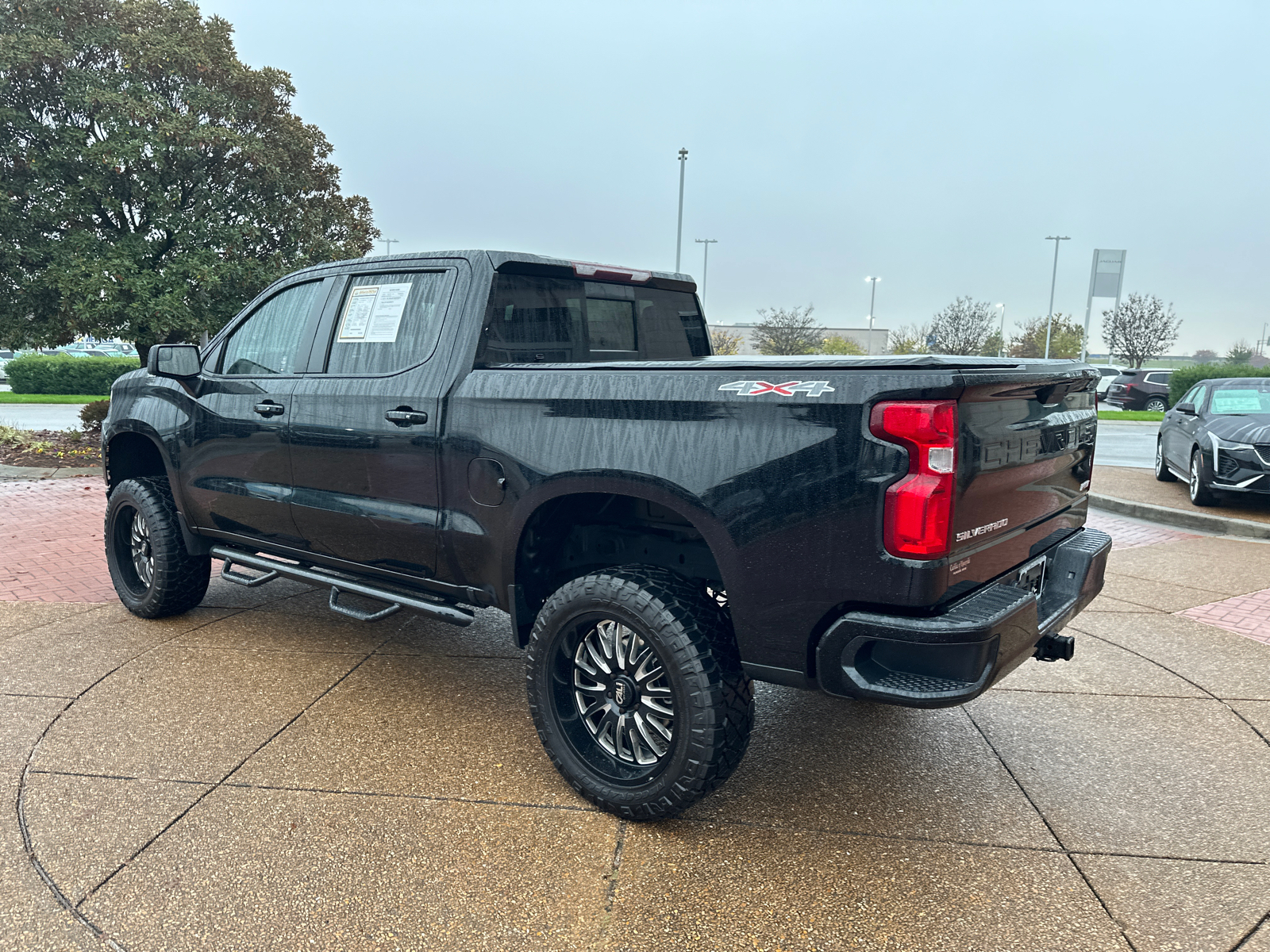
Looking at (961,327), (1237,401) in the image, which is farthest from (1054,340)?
(1237,401)

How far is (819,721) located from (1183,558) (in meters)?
4.92

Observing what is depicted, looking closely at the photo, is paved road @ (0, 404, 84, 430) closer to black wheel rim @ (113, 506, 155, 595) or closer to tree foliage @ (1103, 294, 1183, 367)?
black wheel rim @ (113, 506, 155, 595)

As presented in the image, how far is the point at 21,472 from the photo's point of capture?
11.4 m

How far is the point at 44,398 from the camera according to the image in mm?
27328

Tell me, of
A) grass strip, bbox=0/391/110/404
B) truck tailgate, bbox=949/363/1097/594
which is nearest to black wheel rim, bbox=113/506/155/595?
truck tailgate, bbox=949/363/1097/594

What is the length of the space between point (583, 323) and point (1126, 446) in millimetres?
17102

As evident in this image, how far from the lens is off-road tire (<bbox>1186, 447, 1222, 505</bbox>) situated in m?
9.10

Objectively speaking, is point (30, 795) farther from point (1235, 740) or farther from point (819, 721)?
point (1235, 740)

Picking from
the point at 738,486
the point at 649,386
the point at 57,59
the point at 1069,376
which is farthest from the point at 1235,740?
the point at 57,59

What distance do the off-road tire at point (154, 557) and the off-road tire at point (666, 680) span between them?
276 centimetres

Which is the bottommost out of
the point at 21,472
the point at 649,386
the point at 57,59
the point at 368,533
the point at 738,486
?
the point at 21,472

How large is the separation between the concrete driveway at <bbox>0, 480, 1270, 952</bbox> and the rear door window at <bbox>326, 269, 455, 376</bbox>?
153 centimetres

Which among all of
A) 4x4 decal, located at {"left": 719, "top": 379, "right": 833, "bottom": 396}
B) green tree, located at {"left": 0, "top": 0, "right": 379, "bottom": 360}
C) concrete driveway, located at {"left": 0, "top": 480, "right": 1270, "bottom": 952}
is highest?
green tree, located at {"left": 0, "top": 0, "right": 379, "bottom": 360}

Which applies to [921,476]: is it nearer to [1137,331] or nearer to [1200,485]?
[1200,485]
